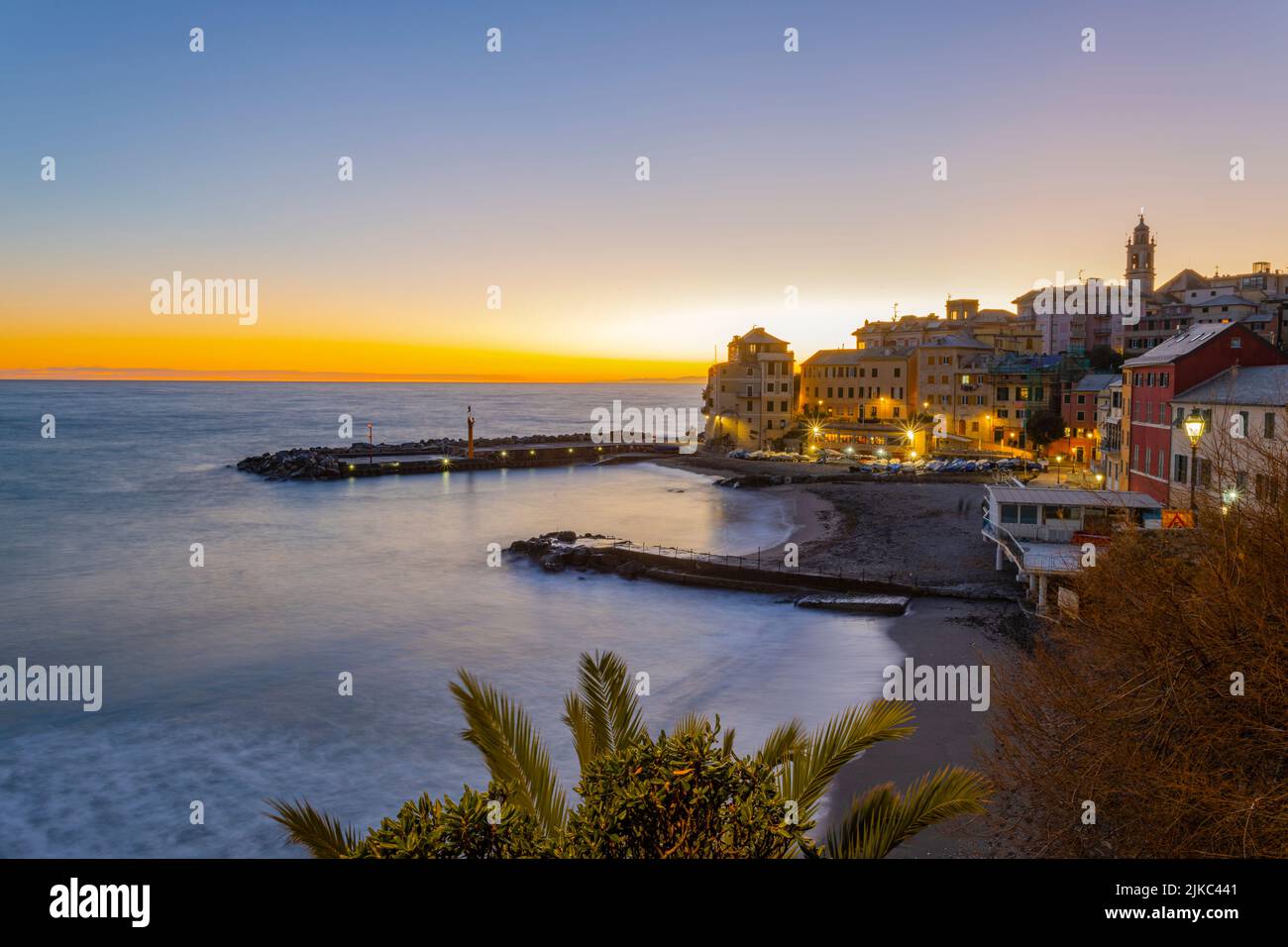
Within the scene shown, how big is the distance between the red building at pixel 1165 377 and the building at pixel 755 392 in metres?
47.0

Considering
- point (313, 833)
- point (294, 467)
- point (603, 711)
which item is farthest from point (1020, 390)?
point (313, 833)

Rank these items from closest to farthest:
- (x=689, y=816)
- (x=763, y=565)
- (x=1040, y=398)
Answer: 1. (x=689, y=816)
2. (x=763, y=565)
3. (x=1040, y=398)

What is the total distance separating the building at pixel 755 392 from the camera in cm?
Answer: 8538

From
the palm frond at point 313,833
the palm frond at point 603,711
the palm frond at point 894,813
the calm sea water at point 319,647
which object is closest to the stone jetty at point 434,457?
the calm sea water at point 319,647

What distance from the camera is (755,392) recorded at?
8544 centimetres

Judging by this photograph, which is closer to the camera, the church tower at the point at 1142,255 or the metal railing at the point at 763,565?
the metal railing at the point at 763,565

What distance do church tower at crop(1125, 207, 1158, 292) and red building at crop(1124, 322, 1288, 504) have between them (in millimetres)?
78929

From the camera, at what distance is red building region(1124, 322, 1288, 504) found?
33406 millimetres

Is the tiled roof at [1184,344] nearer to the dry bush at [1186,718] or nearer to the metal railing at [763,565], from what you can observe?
the metal railing at [763,565]

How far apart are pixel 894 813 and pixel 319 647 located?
26391mm

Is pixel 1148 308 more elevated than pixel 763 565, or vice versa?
pixel 1148 308

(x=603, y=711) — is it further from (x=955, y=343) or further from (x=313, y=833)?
(x=955, y=343)

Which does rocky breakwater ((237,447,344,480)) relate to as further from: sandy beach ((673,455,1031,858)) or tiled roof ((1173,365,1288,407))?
tiled roof ((1173,365,1288,407))
